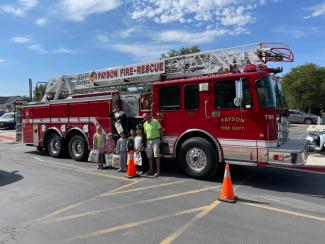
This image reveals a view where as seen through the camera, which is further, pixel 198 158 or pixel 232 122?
pixel 198 158

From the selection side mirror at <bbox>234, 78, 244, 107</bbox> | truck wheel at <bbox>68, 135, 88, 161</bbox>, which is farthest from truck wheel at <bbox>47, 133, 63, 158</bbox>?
side mirror at <bbox>234, 78, 244, 107</bbox>

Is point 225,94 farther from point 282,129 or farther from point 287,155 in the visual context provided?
point 287,155

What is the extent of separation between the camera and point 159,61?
10.9 meters

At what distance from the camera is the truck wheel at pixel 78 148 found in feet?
40.3

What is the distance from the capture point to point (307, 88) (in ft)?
181

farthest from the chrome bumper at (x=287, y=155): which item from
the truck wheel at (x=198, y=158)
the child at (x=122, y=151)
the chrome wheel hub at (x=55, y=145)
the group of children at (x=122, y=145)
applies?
the chrome wheel hub at (x=55, y=145)

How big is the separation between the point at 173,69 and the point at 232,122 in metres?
2.94

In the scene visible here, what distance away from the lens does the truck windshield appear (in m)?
8.20

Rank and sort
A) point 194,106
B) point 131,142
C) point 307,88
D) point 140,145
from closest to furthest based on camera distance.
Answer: point 194,106 → point 140,145 → point 131,142 → point 307,88

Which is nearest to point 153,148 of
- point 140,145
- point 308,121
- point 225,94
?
point 140,145

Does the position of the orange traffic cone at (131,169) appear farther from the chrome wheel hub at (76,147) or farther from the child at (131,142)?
the chrome wheel hub at (76,147)

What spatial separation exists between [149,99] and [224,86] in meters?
2.74

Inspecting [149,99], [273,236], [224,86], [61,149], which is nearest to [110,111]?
[149,99]

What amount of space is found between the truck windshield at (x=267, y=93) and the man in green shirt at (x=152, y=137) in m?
2.79
